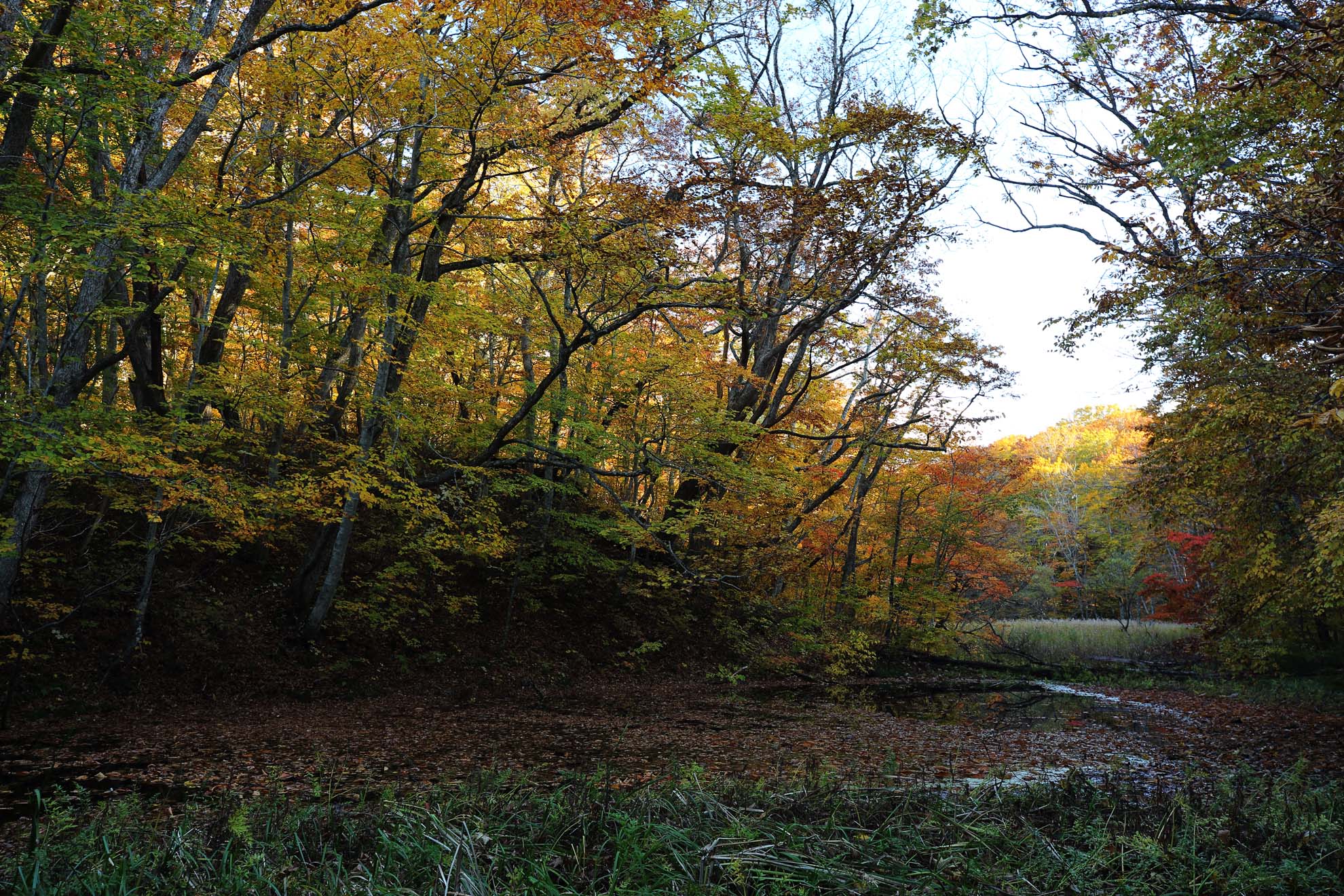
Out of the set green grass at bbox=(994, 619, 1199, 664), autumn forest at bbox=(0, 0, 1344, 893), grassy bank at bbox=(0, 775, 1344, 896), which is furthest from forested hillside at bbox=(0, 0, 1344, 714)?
green grass at bbox=(994, 619, 1199, 664)

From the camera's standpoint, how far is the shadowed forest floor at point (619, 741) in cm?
641

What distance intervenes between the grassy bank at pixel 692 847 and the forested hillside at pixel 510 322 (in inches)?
98.4

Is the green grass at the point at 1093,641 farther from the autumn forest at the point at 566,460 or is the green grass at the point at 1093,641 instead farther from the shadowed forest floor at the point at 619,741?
the shadowed forest floor at the point at 619,741

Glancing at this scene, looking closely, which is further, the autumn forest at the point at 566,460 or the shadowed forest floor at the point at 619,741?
the shadowed forest floor at the point at 619,741

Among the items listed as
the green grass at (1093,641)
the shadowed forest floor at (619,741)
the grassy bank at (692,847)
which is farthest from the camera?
the green grass at (1093,641)

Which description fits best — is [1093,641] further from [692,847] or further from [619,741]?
[692,847]

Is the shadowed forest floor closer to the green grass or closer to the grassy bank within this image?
the grassy bank

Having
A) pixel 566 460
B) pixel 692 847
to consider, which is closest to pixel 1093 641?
pixel 566 460

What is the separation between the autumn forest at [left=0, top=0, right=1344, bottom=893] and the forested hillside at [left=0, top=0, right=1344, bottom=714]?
0.35ft

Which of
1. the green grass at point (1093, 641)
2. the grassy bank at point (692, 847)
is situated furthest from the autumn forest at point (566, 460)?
the green grass at point (1093, 641)

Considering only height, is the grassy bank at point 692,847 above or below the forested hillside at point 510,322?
below

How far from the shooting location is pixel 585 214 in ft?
33.6

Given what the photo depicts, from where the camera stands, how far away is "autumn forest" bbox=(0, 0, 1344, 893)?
12.6 feet

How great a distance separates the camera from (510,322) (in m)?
15.2
